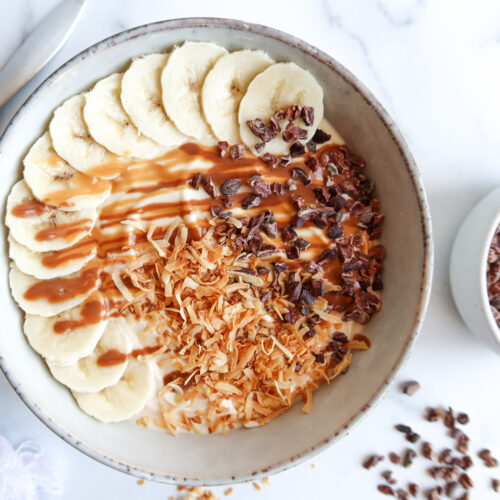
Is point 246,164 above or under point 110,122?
under

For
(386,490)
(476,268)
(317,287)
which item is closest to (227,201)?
(317,287)

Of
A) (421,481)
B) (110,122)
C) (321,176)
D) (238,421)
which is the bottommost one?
(421,481)

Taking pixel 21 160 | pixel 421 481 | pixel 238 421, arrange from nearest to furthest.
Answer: pixel 21 160 → pixel 238 421 → pixel 421 481

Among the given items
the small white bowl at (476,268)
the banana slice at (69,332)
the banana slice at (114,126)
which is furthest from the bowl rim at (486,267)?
the banana slice at (69,332)

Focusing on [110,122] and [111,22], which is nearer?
[110,122]

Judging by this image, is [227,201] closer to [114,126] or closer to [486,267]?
[114,126]

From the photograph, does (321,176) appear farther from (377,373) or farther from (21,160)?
(21,160)

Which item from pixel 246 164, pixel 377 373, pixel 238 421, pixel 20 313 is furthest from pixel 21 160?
pixel 377 373

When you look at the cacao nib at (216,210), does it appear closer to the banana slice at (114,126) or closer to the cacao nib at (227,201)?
the cacao nib at (227,201)
